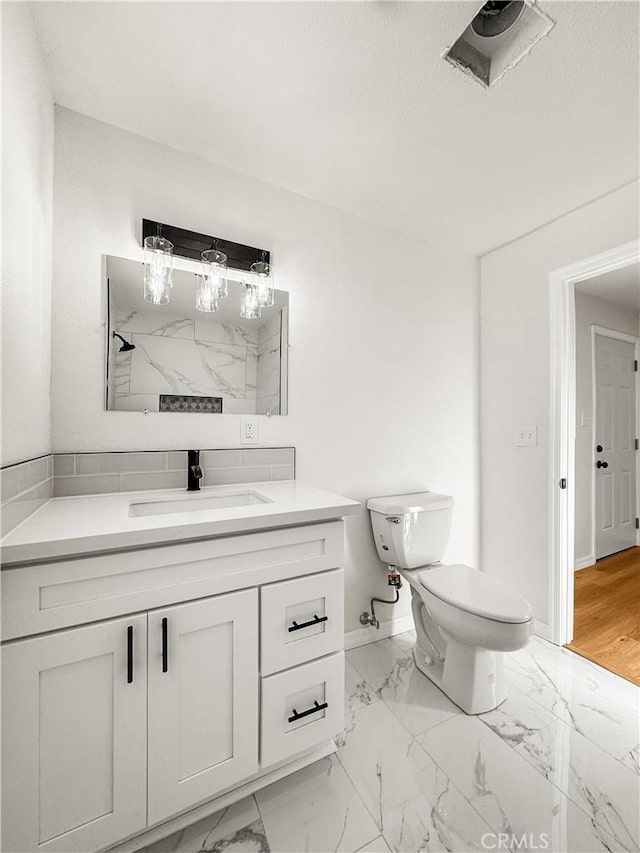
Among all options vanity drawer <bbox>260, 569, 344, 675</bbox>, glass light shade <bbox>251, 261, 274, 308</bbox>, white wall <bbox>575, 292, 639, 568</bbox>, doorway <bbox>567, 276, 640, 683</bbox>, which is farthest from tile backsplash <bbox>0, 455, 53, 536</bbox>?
white wall <bbox>575, 292, 639, 568</bbox>

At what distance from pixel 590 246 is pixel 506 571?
1.76 m

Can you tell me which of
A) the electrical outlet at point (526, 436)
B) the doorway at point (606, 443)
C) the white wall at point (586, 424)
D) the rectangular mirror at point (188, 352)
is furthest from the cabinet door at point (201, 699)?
the white wall at point (586, 424)

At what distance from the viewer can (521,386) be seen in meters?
2.04

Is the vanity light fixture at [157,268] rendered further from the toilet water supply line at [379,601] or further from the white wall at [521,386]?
the white wall at [521,386]

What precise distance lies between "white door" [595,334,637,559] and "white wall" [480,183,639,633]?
148cm

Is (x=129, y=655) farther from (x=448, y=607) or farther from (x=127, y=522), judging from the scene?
(x=448, y=607)

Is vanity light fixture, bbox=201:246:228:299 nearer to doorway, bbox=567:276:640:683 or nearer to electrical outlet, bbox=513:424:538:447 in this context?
electrical outlet, bbox=513:424:538:447

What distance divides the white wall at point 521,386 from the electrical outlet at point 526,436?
27 mm

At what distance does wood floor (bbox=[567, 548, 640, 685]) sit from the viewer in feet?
5.80

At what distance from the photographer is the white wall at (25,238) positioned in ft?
2.79

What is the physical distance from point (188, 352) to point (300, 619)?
1.08 metres

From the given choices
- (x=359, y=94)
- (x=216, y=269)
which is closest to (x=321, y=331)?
(x=216, y=269)

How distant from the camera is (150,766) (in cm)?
89

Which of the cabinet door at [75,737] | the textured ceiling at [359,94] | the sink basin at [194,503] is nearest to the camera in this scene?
the cabinet door at [75,737]
